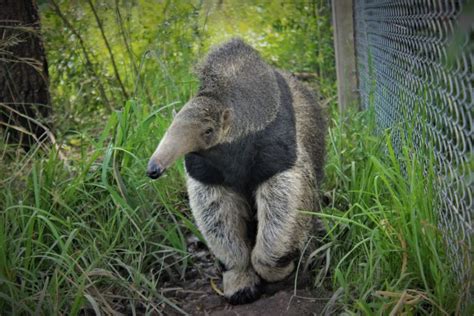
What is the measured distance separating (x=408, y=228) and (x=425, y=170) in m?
0.48

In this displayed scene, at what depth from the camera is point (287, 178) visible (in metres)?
3.33

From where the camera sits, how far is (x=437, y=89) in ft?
9.04

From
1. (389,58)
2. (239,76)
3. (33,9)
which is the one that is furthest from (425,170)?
(33,9)

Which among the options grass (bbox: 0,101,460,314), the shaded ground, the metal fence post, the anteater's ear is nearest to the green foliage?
grass (bbox: 0,101,460,314)

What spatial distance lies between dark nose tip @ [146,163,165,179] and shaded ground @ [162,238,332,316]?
3.18 feet

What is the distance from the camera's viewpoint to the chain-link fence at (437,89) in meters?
2.20

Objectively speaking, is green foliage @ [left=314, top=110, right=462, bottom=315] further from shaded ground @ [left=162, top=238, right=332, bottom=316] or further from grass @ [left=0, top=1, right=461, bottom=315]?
shaded ground @ [left=162, top=238, right=332, bottom=316]

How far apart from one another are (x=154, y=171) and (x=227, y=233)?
3.21 ft

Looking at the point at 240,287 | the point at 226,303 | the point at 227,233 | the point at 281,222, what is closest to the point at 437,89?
the point at 281,222

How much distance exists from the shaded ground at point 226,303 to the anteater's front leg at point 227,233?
10 cm

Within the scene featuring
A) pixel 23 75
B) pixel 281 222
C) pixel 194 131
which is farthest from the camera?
pixel 23 75

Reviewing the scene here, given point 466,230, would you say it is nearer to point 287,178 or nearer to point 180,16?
point 287,178

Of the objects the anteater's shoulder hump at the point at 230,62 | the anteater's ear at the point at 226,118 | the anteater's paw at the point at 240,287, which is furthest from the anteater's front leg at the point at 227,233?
the anteater's shoulder hump at the point at 230,62

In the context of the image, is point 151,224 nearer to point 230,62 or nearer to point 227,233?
point 227,233
